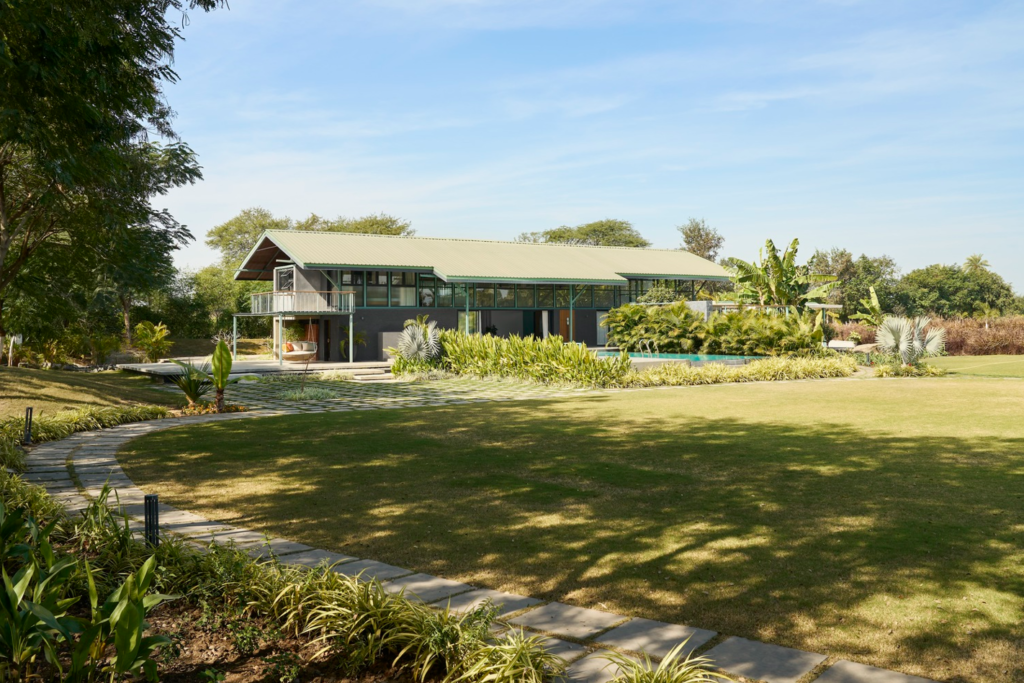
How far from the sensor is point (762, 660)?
345 cm

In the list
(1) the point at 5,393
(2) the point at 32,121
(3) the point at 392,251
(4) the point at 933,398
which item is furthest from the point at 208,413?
(3) the point at 392,251

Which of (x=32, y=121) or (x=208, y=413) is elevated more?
(x=32, y=121)

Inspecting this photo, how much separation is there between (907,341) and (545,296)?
64.4 ft

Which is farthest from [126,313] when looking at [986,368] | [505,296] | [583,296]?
[986,368]

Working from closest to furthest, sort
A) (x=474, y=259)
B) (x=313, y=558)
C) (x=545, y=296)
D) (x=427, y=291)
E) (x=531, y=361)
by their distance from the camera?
(x=313, y=558) → (x=531, y=361) → (x=427, y=291) → (x=474, y=259) → (x=545, y=296)

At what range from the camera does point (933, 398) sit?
1566 centimetres

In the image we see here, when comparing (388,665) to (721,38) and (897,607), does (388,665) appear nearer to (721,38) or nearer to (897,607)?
(897,607)

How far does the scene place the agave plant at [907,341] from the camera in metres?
22.0

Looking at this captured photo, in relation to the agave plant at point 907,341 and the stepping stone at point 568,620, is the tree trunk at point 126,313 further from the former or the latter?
the stepping stone at point 568,620

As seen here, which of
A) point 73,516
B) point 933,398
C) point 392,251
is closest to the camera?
point 73,516

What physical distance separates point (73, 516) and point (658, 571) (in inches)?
184

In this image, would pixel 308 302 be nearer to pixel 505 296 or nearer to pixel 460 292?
pixel 460 292

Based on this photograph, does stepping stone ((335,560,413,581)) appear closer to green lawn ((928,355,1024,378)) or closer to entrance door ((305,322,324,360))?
green lawn ((928,355,1024,378))

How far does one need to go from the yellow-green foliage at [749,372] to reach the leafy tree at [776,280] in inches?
218
